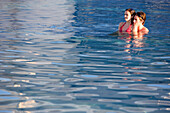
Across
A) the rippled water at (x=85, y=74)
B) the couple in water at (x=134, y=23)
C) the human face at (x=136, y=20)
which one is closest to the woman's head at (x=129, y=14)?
the couple in water at (x=134, y=23)

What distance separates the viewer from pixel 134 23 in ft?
39.2

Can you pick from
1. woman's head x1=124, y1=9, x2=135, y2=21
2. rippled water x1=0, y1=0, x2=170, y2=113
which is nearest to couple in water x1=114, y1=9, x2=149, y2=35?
woman's head x1=124, y1=9, x2=135, y2=21

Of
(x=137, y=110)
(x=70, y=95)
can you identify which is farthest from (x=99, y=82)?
(x=137, y=110)

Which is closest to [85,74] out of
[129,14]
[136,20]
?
[129,14]

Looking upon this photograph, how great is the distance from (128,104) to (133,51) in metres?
4.23

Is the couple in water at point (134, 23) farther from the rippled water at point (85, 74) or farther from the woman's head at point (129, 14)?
the rippled water at point (85, 74)

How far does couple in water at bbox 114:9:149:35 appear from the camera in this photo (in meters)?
11.5

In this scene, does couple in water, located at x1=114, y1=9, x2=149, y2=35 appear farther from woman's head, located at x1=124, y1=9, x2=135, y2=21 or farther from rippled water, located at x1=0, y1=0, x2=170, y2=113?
rippled water, located at x1=0, y1=0, x2=170, y2=113

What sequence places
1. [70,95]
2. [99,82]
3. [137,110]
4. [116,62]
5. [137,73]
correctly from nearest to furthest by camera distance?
1. [137,110]
2. [70,95]
3. [99,82]
4. [137,73]
5. [116,62]

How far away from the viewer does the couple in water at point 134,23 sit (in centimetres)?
1147

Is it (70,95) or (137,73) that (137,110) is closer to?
(70,95)

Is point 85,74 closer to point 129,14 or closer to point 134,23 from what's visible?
point 129,14

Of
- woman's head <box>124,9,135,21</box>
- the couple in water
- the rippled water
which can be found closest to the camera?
the rippled water

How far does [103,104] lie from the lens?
16.2ft
